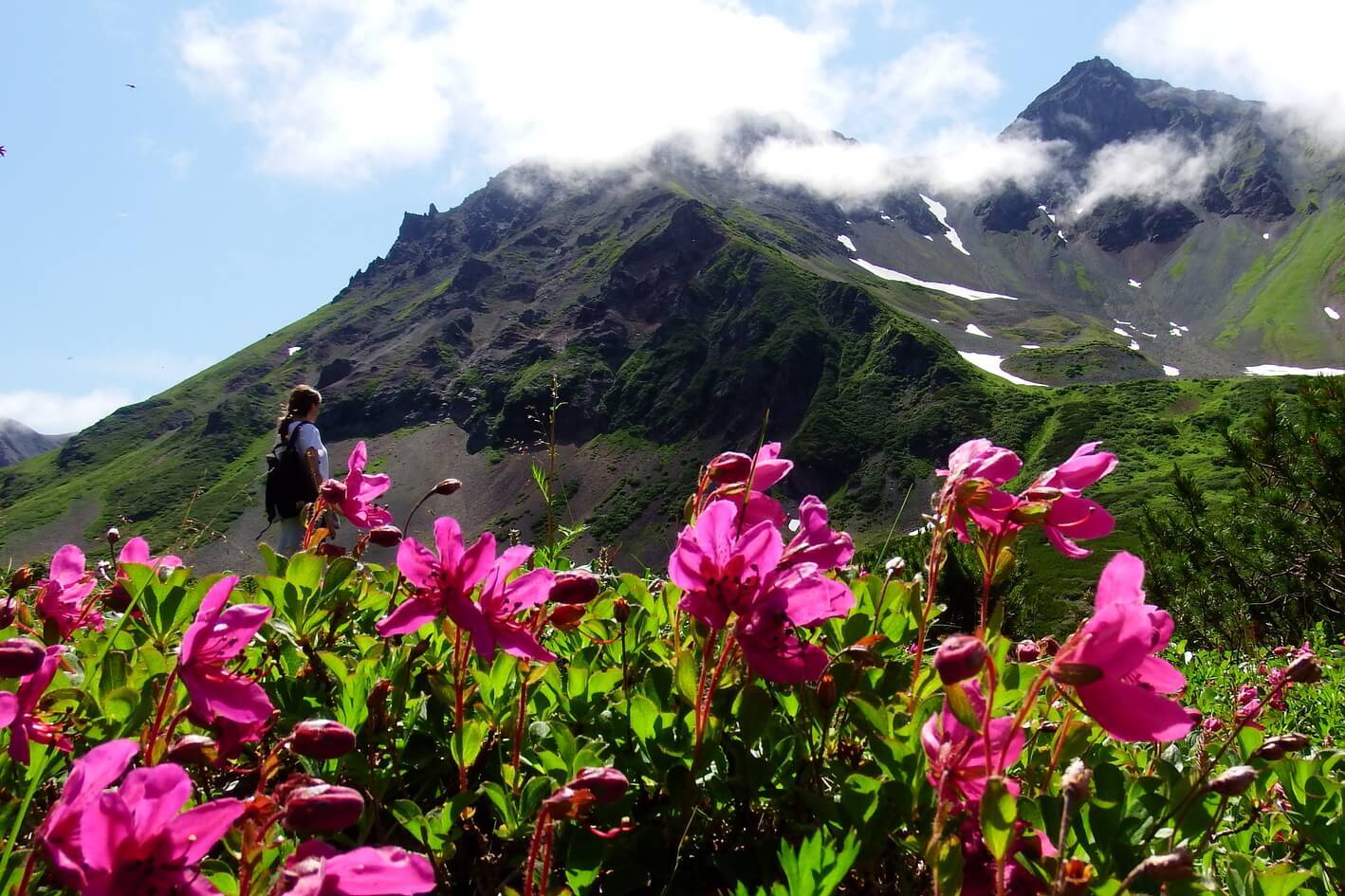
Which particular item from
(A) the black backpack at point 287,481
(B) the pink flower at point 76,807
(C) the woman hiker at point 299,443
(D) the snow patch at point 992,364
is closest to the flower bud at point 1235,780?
(B) the pink flower at point 76,807

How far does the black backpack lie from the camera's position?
5.68 m

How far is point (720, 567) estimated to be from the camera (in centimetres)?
134

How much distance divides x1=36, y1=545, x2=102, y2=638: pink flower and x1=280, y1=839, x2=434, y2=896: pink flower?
4.82 feet

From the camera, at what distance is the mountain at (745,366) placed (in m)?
110

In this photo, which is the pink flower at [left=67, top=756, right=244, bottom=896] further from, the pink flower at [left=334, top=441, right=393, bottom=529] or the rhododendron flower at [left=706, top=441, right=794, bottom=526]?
the pink flower at [left=334, top=441, right=393, bottom=529]

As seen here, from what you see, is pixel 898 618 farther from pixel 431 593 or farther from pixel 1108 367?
pixel 1108 367

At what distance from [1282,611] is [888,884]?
10.6 meters

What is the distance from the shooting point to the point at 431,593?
141 centimetres

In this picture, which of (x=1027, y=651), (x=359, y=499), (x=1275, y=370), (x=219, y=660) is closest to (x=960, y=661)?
(x=1027, y=651)

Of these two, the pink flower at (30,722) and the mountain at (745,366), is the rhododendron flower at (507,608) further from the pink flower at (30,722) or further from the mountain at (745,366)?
the mountain at (745,366)

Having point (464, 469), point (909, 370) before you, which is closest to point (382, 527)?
point (909, 370)

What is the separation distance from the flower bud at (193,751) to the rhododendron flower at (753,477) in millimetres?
957

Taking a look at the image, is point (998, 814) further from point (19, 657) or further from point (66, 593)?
point (66, 593)

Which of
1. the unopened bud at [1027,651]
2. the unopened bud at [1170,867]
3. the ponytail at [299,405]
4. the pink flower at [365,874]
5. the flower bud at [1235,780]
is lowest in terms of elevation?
the unopened bud at [1027,651]
